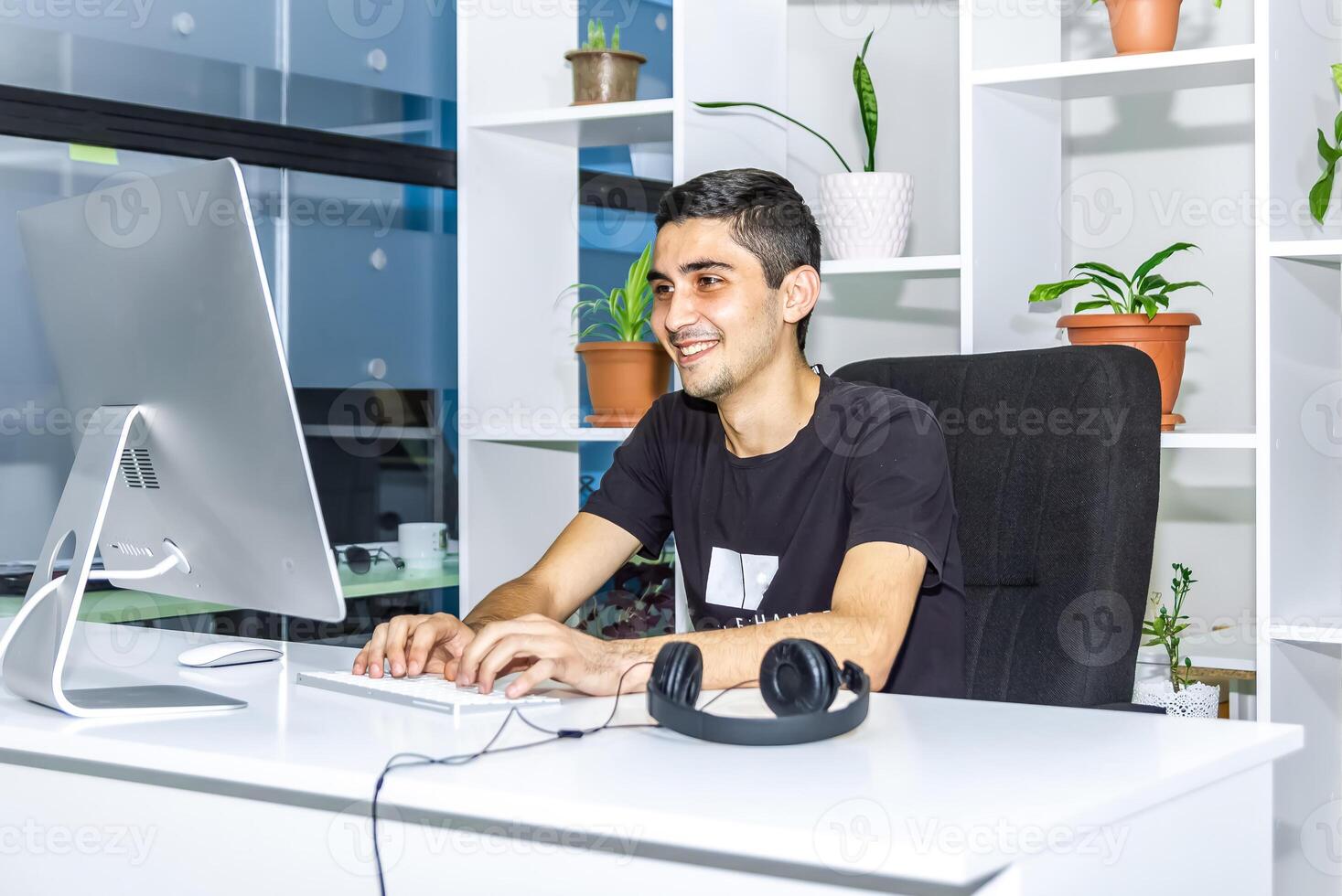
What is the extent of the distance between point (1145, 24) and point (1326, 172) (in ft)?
1.28

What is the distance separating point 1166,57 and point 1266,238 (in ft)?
1.17

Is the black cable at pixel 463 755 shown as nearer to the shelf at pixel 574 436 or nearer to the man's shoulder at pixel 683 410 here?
the man's shoulder at pixel 683 410

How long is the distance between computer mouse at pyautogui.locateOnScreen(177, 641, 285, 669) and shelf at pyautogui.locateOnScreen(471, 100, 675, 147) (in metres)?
1.48

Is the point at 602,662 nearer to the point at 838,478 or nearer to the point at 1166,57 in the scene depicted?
the point at 838,478

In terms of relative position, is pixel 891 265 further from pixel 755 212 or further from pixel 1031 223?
pixel 755 212

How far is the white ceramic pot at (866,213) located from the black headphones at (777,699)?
1594 millimetres

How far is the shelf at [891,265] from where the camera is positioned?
2502 millimetres

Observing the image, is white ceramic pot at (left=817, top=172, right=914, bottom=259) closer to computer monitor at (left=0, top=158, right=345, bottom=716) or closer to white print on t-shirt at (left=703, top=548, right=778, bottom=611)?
white print on t-shirt at (left=703, top=548, right=778, bottom=611)

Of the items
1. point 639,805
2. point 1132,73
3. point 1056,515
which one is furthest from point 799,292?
point 639,805

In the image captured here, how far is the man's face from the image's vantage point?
1915mm

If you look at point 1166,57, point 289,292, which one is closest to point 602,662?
point 1166,57

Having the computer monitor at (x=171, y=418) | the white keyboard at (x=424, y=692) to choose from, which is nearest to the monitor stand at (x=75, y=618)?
the computer monitor at (x=171, y=418)

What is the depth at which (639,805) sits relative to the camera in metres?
0.90

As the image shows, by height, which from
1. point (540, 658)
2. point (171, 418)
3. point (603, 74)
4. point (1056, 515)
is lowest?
point (540, 658)
